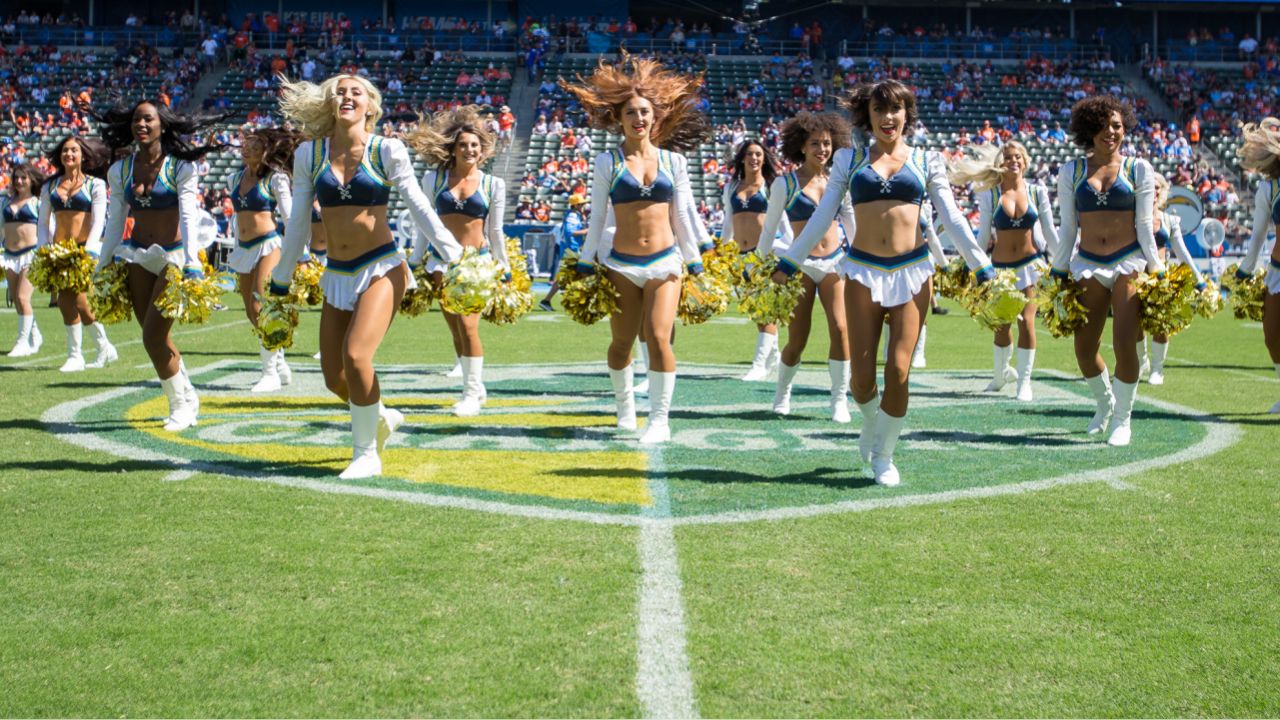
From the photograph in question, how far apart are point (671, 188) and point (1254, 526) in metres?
3.63

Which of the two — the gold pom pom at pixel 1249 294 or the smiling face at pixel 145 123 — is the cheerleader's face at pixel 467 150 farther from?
the gold pom pom at pixel 1249 294

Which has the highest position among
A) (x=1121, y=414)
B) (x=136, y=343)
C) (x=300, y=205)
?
(x=300, y=205)

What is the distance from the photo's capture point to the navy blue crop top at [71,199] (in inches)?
440

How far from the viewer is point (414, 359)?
1270cm

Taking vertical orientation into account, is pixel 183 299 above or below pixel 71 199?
below

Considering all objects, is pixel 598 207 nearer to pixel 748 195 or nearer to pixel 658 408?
pixel 658 408

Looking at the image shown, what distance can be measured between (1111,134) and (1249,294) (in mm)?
2672

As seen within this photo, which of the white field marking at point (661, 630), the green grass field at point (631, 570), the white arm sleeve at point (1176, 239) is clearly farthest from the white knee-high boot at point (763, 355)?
the white field marking at point (661, 630)

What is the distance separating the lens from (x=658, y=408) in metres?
7.51

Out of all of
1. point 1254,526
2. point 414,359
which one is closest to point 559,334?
point 414,359

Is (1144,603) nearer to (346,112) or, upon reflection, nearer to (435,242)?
(435,242)

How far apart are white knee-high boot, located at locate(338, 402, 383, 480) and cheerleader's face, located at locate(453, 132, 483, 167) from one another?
11.0 feet

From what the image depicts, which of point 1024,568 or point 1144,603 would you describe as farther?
point 1024,568

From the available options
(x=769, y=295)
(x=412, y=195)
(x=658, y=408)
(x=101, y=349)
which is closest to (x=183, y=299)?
(x=412, y=195)
